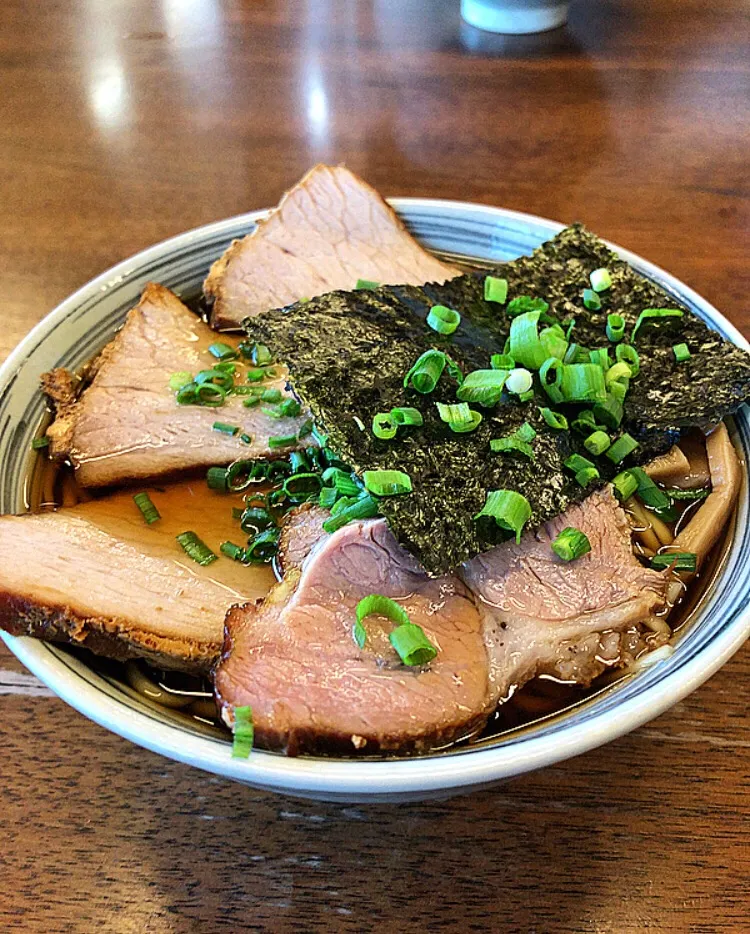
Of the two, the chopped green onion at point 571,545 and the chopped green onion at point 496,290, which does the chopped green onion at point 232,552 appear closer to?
the chopped green onion at point 571,545

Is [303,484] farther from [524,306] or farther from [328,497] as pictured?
[524,306]

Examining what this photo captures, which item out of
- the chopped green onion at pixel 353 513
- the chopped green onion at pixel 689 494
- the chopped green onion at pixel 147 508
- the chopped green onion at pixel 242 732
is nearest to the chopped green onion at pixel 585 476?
the chopped green onion at pixel 689 494

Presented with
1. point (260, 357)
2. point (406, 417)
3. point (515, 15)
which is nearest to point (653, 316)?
point (406, 417)

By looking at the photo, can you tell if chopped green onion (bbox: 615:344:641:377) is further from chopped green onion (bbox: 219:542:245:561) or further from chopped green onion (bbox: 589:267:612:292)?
chopped green onion (bbox: 219:542:245:561)

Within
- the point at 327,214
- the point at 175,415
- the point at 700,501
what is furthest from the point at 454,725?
the point at 327,214

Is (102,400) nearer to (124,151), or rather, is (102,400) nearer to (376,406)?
(376,406)
